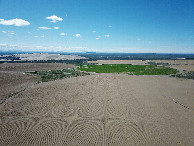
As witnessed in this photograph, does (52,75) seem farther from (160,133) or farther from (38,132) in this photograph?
(160,133)

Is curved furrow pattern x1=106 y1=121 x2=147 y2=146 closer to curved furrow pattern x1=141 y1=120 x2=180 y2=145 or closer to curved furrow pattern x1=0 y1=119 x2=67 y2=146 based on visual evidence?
curved furrow pattern x1=141 y1=120 x2=180 y2=145

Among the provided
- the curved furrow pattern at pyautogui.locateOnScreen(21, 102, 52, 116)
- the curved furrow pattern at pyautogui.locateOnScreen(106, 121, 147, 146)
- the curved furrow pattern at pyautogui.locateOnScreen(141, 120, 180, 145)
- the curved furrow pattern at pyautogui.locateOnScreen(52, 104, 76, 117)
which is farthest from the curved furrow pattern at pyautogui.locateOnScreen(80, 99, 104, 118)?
the curved furrow pattern at pyautogui.locateOnScreen(141, 120, 180, 145)

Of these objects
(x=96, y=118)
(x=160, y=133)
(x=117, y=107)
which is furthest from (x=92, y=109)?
(x=160, y=133)

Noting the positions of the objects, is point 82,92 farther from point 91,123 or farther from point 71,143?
point 71,143

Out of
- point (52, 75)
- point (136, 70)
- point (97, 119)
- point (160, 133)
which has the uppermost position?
point (136, 70)

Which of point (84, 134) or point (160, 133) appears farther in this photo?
point (160, 133)

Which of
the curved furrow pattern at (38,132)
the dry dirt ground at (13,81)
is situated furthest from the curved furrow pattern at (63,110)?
the dry dirt ground at (13,81)

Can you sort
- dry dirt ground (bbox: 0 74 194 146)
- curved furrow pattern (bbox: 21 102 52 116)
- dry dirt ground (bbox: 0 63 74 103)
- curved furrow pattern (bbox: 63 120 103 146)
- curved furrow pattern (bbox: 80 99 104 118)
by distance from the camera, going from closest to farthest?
curved furrow pattern (bbox: 63 120 103 146), dry dirt ground (bbox: 0 74 194 146), curved furrow pattern (bbox: 80 99 104 118), curved furrow pattern (bbox: 21 102 52 116), dry dirt ground (bbox: 0 63 74 103)

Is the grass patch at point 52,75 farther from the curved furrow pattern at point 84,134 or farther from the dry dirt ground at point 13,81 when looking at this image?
the curved furrow pattern at point 84,134
